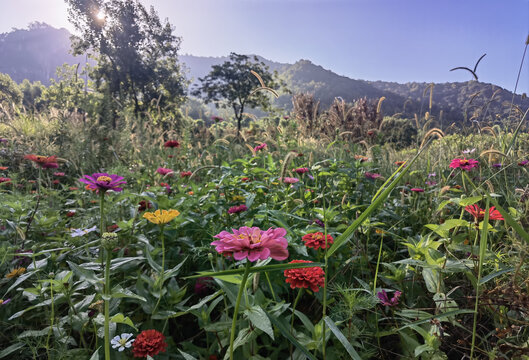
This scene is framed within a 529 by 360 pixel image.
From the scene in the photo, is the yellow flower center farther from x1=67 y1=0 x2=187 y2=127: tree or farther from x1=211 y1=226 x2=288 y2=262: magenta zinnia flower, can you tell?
x1=67 y1=0 x2=187 y2=127: tree

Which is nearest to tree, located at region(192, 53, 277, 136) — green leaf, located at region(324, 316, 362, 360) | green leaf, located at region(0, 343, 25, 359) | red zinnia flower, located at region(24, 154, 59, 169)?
red zinnia flower, located at region(24, 154, 59, 169)

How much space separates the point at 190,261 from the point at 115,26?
2346 cm

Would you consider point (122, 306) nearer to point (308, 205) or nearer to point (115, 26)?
point (308, 205)

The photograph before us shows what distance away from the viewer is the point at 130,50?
20.1 metres

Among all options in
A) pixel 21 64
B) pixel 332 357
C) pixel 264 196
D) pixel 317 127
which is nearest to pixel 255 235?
pixel 332 357

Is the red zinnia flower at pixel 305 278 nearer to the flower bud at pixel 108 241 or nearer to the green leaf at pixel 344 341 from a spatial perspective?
the green leaf at pixel 344 341

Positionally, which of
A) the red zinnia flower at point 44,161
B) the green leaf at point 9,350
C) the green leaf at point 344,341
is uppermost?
the red zinnia flower at point 44,161

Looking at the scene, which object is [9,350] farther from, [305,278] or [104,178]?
[305,278]

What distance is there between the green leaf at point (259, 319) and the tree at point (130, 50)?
65.9 feet

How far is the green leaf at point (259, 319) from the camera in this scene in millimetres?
743

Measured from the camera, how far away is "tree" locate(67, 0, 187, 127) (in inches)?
745

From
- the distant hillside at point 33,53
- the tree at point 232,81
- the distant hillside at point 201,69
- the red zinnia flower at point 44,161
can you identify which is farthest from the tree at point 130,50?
the distant hillside at point 33,53

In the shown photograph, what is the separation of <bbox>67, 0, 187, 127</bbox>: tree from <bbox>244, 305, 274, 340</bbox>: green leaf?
20.1 metres

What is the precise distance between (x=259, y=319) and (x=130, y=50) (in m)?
23.7
